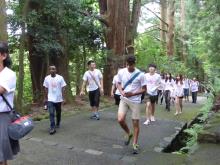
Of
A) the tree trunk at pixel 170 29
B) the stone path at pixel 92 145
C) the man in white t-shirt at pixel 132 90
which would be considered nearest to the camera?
the stone path at pixel 92 145

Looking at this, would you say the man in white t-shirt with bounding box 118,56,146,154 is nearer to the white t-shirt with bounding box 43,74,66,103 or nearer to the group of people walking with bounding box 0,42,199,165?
the group of people walking with bounding box 0,42,199,165

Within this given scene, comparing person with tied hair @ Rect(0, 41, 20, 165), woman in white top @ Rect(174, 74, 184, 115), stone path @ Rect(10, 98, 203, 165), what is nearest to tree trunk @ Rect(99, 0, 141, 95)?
woman in white top @ Rect(174, 74, 184, 115)

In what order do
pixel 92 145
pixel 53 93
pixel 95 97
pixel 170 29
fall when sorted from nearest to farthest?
1. pixel 92 145
2. pixel 53 93
3. pixel 95 97
4. pixel 170 29

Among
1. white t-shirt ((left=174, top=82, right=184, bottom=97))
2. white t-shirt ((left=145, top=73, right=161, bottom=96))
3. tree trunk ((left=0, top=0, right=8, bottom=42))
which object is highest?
tree trunk ((left=0, top=0, right=8, bottom=42))

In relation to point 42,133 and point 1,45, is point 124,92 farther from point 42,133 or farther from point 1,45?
point 1,45

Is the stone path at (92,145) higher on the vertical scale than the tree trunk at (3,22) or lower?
lower

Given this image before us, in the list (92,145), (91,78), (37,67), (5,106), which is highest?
(37,67)

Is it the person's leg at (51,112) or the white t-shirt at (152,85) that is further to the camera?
the white t-shirt at (152,85)

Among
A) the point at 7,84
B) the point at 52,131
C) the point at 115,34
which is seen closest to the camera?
the point at 7,84

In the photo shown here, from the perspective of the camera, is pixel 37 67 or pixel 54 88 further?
pixel 37 67

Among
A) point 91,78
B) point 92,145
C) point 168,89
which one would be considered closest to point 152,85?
point 91,78

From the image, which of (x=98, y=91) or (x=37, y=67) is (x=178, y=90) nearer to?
(x=98, y=91)

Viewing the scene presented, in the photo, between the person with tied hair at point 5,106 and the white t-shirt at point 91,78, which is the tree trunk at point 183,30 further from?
the person with tied hair at point 5,106

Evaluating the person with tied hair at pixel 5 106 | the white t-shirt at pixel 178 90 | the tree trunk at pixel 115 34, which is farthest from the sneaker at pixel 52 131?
the tree trunk at pixel 115 34
